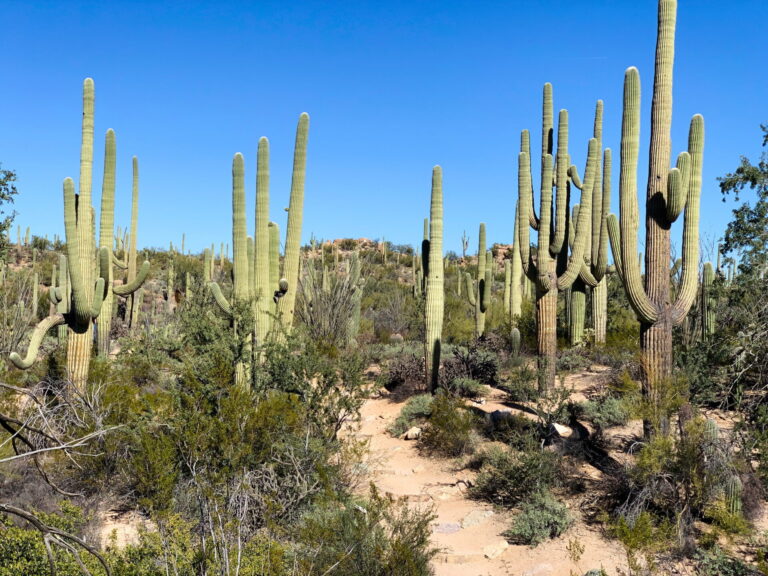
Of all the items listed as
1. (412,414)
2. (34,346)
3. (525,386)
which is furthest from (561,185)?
(34,346)

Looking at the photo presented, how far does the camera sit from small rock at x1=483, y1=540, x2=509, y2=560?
718 centimetres

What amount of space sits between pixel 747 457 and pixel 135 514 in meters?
6.74

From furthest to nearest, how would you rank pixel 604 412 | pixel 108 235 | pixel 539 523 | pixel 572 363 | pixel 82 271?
pixel 572 363 → pixel 108 235 → pixel 604 412 → pixel 82 271 → pixel 539 523

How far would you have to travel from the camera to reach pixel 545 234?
1182cm

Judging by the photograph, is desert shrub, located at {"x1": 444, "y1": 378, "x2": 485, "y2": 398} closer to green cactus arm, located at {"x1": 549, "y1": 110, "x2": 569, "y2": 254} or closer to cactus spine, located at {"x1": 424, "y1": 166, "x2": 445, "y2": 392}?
cactus spine, located at {"x1": 424, "y1": 166, "x2": 445, "y2": 392}

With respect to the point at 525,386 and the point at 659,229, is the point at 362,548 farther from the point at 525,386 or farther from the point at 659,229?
the point at 525,386

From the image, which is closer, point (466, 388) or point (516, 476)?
point (516, 476)

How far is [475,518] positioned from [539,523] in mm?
928

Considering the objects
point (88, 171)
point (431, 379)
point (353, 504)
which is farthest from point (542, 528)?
point (88, 171)

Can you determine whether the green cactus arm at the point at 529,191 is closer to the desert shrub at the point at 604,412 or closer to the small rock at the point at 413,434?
the desert shrub at the point at 604,412

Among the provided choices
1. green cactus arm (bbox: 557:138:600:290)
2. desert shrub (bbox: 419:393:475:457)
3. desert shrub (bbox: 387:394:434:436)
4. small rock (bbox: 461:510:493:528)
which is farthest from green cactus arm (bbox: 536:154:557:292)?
small rock (bbox: 461:510:493:528)

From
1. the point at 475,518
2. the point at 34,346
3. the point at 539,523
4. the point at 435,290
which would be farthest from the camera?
the point at 435,290

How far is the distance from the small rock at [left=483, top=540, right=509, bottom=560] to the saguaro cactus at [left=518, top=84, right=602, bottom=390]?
4365 mm

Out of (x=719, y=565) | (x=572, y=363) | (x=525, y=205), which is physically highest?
(x=525, y=205)
